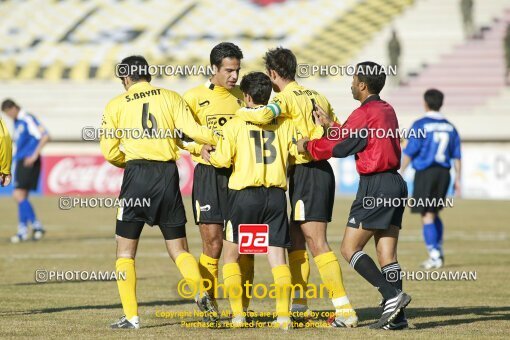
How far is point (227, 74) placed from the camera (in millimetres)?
9695

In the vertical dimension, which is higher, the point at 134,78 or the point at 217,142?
the point at 134,78

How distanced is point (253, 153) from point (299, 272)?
1380mm

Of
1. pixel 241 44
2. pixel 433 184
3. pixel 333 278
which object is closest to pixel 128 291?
pixel 333 278

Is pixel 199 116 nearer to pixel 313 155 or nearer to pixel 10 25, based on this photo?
pixel 313 155

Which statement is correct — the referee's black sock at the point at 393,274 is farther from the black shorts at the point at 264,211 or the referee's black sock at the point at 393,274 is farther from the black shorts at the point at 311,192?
the black shorts at the point at 264,211

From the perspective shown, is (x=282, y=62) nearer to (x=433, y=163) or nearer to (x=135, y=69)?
(x=135, y=69)

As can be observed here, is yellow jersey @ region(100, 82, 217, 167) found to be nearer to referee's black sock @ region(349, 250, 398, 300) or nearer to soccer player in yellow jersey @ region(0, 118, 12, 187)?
soccer player in yellow jersey @ region(0, 118, 12, 187)

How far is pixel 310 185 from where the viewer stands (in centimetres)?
945

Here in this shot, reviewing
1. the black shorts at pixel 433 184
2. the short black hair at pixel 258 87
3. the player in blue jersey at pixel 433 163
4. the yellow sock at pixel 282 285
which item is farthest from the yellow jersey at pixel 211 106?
the black shorts at pixel 433 184

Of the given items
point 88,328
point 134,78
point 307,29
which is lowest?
point 88,328

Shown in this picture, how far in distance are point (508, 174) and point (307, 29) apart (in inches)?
741

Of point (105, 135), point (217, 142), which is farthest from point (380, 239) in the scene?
point (105, 135)

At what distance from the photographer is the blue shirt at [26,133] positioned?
2002cm

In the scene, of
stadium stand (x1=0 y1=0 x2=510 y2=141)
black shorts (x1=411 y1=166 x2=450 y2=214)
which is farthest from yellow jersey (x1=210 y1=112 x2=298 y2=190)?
stadium stand (x1=0 y1=0 x2=510 y2=141)
